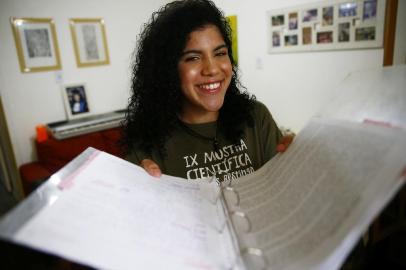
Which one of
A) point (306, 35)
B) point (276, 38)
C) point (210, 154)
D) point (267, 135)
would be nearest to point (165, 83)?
point (210, 154)

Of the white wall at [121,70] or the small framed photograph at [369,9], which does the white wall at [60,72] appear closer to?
the white wall at [121,70]

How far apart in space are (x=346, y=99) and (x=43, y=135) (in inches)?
102

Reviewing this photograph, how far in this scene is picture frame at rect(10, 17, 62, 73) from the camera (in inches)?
94.0

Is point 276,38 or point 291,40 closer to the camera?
point 291,40

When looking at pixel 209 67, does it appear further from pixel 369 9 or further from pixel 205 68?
pixel 369 9

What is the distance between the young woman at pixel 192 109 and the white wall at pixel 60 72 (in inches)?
75.5

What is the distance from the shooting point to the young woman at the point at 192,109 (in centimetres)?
90

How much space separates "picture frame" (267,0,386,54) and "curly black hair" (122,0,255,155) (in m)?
1.31

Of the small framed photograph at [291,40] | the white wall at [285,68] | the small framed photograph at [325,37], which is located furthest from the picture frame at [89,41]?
the small framed photograph at [325,37]

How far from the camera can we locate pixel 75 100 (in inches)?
108

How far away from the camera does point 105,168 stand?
1.82ft

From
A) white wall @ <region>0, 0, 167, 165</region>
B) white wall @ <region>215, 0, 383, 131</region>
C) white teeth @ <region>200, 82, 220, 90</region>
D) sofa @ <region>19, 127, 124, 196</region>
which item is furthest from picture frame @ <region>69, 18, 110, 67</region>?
white teeth @ <region>200, 82, 220, 90</region>

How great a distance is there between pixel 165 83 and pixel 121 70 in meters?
2.22

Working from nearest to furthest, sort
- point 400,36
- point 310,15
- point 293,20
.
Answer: point 400,36, point 310,15, point 293,20
